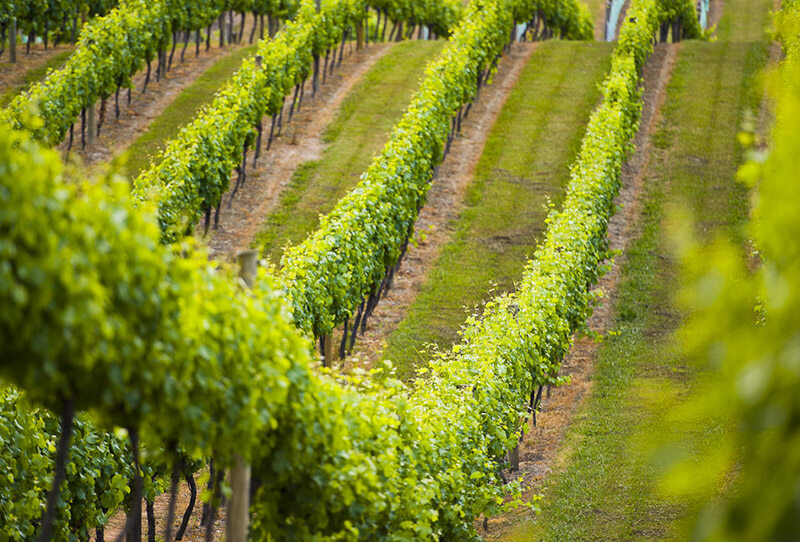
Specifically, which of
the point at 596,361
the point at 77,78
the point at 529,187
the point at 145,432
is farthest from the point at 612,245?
the point at 145,432

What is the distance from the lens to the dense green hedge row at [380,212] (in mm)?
11977

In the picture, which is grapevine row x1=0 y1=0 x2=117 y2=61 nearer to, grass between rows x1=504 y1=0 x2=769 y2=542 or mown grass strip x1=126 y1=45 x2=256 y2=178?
mown grass strip x1=126 y1=45 x2=256 y2=178

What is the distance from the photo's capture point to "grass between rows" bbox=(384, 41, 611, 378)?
15984 mm

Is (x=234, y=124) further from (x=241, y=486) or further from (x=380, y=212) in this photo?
(x=241, y=486)

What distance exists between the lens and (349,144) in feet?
73.6

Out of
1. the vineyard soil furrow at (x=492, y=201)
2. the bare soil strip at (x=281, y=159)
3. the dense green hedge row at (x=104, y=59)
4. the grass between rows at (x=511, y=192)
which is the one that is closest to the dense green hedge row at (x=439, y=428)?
the grass between rows at (x=511, y=192)

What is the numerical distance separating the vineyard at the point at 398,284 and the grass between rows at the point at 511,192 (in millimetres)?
81

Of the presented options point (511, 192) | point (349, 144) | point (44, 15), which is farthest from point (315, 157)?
point (44, 15)

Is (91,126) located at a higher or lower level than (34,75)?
lower

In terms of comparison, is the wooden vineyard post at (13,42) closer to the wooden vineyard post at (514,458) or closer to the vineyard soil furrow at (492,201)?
the vineyard soil furrow at (492,201)

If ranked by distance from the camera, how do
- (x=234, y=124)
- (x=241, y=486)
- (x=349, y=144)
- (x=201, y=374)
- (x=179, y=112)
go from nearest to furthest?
(x=201, y=374)
(x=241, y=486)
(x=234, y=124)
(x=349, y=144)
(x=179, y=112)

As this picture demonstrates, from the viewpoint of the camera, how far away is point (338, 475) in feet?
17.4

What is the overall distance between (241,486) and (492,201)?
52.2 feet

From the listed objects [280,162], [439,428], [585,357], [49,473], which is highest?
[439,428]
